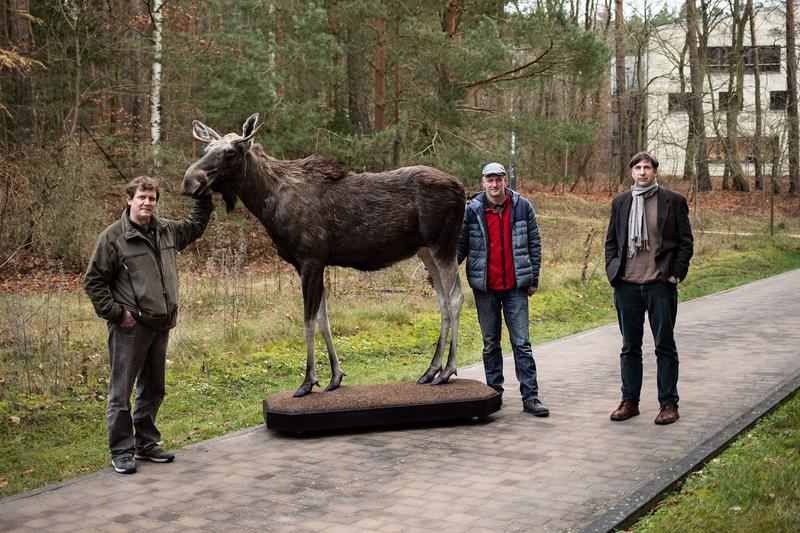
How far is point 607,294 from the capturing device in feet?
58.2

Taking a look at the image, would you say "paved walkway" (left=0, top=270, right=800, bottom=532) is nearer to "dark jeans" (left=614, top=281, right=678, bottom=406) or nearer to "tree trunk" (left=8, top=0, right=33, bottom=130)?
"dark jeans" (left=614, top=281, right=678, bottom=406)

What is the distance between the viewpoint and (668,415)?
750 cm

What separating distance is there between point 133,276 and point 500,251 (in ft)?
11.3

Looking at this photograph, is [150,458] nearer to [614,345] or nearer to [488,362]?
[488,362]

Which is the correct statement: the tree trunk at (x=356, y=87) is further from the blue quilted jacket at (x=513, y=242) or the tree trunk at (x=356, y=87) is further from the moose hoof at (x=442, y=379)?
the moose hoof at (x=442, y=379)

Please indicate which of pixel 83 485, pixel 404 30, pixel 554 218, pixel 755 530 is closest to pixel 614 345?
pixel 755 530

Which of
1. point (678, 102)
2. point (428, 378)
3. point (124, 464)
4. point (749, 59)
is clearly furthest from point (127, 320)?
point (749, 59)

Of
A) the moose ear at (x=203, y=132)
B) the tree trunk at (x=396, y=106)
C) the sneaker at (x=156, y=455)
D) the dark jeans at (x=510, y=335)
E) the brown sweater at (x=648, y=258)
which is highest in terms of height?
the tree trunk at (x=396, y=106)

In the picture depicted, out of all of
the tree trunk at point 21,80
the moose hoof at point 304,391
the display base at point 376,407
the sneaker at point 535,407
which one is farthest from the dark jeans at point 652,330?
the tree trunk at point 21,80

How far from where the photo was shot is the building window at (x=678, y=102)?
1525 inches

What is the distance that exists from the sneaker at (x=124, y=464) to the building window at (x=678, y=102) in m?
35.6

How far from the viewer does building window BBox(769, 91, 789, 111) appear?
4538cm

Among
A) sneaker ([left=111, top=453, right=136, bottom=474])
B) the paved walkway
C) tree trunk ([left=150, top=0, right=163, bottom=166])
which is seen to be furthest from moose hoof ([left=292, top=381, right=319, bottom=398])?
tree trunk ([left=150, top=0, right=163, bottom=166])

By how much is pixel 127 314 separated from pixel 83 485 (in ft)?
4.16
